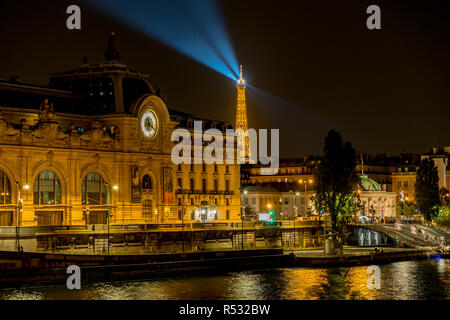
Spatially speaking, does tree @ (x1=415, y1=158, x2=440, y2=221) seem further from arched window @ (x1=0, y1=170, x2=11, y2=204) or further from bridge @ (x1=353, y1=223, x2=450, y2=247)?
arched window @ (x1=0, y1=170, x2=11, y2=204)

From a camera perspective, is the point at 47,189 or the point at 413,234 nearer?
the point at 47,189

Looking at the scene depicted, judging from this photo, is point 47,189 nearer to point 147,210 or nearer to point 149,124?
point 147,210

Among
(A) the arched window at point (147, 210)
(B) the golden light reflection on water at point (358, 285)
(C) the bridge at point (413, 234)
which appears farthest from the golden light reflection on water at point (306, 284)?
(A) the arched window at point (147, 210)

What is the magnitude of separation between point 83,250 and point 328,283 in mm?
24803

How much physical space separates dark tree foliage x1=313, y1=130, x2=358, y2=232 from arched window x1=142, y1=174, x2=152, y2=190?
29.4 metres

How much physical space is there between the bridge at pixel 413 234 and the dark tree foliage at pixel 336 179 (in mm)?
21291

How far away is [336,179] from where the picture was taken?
295 feet

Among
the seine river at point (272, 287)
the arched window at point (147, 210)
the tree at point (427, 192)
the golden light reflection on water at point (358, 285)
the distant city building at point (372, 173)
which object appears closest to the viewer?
the seine river at point (272, 287)

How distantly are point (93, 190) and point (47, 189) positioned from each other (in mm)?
7374

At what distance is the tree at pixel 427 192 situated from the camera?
420 feet

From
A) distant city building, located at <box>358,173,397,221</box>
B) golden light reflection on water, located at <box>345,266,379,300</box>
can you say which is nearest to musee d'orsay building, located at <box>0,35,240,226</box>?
golden light reflection on water, located at <box>345,266,379,300</box>

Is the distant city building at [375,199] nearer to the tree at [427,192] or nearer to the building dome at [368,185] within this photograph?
the building dome at [368,185]

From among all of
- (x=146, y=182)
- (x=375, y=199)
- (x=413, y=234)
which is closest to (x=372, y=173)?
(x=375, y=199)

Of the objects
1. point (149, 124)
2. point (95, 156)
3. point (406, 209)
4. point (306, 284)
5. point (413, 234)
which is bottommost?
point (306, 284)
